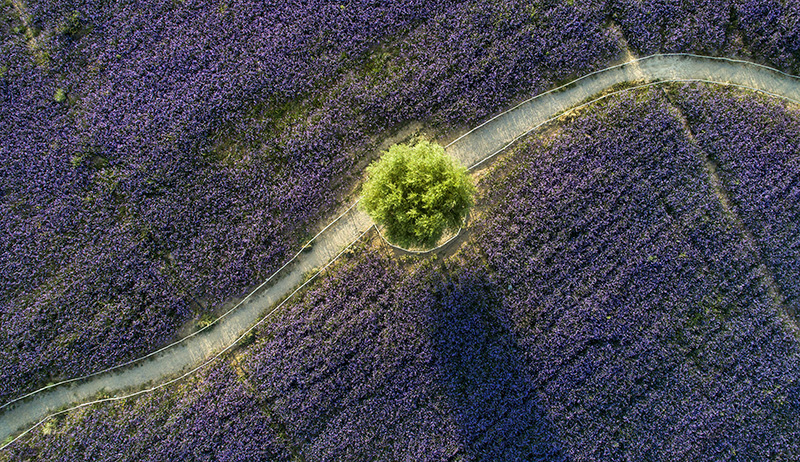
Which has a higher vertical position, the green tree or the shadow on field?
the green tree

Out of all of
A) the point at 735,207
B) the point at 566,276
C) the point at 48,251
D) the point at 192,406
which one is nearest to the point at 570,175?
the point at 566,276

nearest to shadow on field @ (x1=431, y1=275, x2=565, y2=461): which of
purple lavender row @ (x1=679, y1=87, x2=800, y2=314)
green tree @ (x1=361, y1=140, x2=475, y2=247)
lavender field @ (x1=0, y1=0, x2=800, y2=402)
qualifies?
green tree @ (x1=361, y1=140, x2=475, y2=247)

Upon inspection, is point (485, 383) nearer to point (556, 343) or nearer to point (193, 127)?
point (556, 343)

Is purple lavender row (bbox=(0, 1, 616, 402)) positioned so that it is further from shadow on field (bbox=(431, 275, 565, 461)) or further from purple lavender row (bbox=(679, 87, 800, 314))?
shadow on field (bbox=(431, 275, 565, 461))

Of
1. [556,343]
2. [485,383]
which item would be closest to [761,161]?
[556,343]

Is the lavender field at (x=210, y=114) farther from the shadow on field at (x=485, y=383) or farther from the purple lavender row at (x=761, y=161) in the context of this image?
the shadow on field at (x=485, y=383)

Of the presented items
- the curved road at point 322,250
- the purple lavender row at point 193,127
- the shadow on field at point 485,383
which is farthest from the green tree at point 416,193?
the shadow on field at point 485,383
